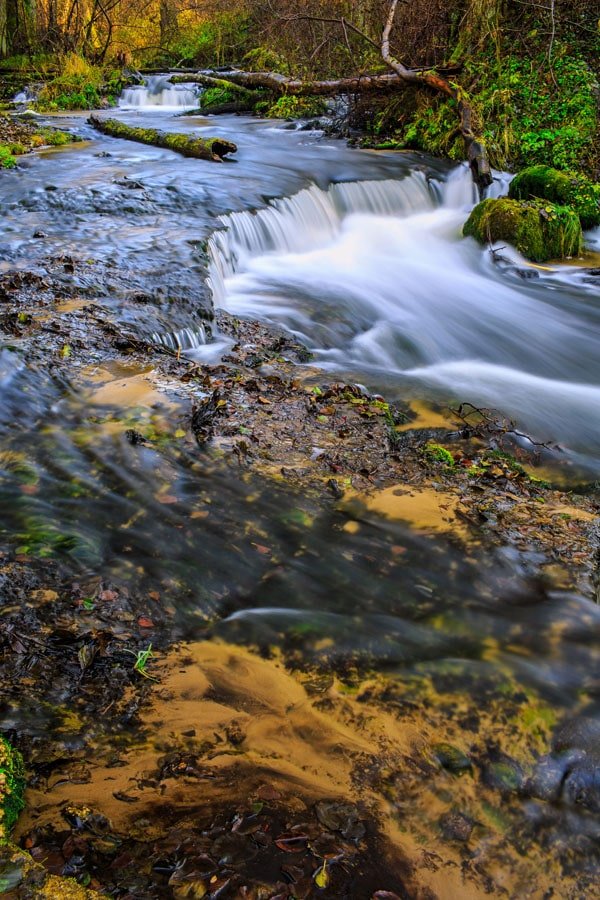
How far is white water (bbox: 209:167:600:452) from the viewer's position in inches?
237

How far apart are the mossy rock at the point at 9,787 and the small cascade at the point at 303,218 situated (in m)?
5.19

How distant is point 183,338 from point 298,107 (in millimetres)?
12535

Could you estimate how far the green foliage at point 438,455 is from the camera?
4246mm

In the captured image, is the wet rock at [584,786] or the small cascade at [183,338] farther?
the small cascade at [183,338]

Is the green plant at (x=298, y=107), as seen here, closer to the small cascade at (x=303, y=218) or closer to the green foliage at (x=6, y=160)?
the small cascade at (x=303, y=218)

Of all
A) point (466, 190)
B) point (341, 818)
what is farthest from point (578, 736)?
point (466, 190)

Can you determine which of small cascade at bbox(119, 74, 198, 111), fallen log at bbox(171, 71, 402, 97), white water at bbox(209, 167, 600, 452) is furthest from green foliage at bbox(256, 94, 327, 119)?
white water at bbox(209, 167, 600, 452)

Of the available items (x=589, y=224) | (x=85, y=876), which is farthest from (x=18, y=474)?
(x=589, y=224)

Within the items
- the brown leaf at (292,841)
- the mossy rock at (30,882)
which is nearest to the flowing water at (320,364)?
the mossy rock at (30,882)

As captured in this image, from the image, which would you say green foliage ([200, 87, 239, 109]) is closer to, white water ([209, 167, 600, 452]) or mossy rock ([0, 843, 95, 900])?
white water ([209, 167, 600, 452])

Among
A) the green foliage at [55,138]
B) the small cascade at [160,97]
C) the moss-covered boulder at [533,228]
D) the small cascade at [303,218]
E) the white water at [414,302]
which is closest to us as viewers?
the white water at [414,302]

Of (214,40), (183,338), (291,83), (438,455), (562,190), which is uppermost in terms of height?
(214,40)

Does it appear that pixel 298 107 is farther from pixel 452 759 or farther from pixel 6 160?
pixel 452 759

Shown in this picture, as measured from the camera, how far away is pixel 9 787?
187 centimetres
